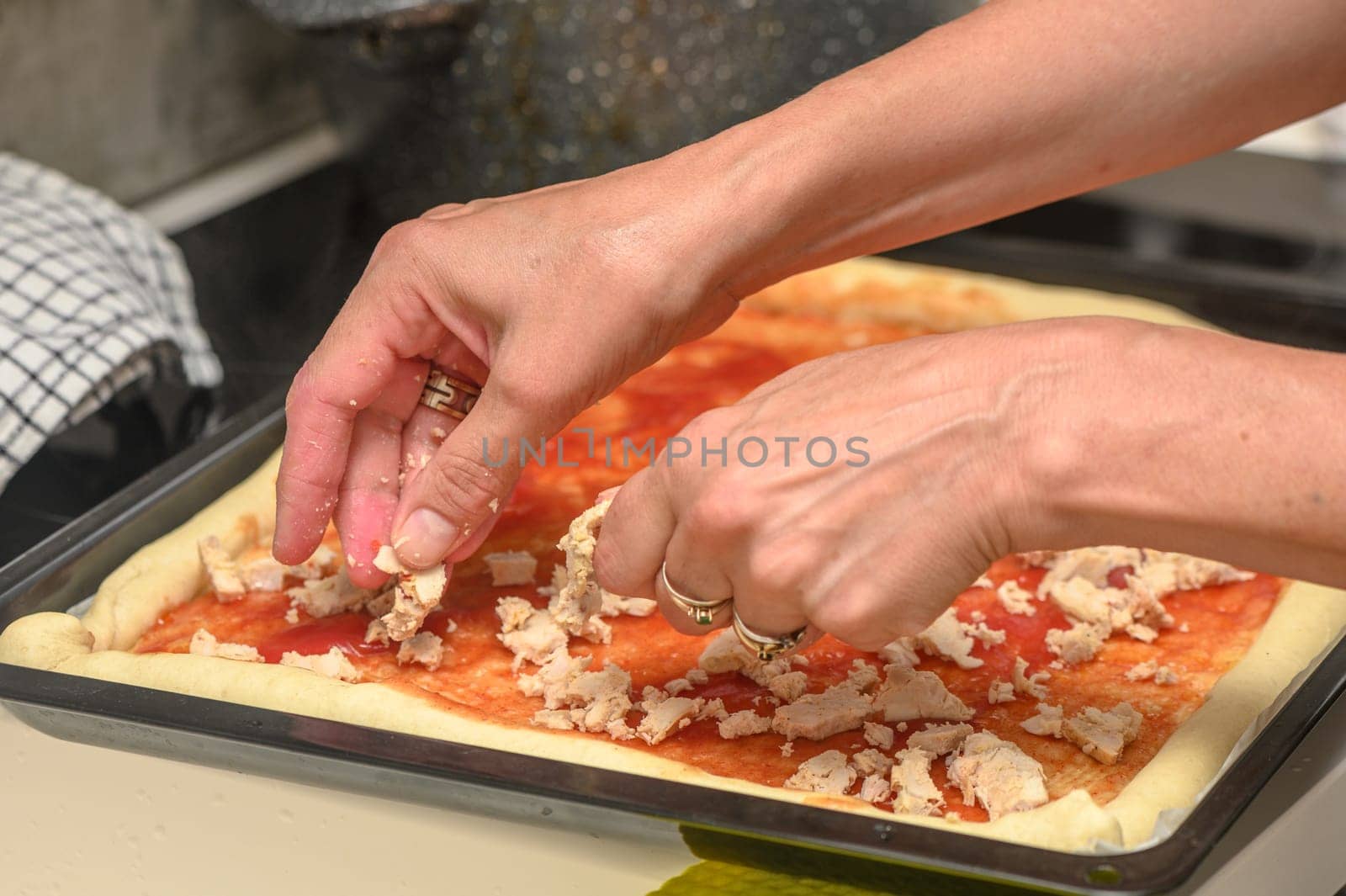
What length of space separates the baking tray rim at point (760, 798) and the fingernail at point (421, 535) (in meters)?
0.21

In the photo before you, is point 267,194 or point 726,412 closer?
point 726,412

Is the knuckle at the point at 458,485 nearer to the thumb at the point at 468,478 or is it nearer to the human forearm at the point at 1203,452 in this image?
the thumb at the point at 468,478

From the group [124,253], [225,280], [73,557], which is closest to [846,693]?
[73,557]

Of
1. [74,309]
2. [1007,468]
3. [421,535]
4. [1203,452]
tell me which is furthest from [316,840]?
[74,309]

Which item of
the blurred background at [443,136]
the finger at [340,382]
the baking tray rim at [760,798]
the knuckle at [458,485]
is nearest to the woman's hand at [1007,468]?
the baking tray rim at [760,798]

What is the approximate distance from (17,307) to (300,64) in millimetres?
1373

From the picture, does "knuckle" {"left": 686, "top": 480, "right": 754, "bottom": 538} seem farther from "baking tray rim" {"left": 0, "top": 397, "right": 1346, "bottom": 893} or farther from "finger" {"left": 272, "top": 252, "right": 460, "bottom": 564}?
"finger" {"left": 272, "top": 252, "right": 460, "bottom": 564}

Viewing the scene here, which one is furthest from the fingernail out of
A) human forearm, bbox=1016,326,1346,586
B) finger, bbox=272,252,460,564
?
human forearm, bbox=1016,326,1346,586

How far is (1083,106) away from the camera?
1354 mm

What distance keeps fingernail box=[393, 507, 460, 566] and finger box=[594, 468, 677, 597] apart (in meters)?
0.20

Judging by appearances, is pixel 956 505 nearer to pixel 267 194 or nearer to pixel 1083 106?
pixel 1083 106

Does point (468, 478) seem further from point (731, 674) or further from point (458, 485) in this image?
point (731, 674)

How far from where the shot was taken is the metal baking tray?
0.90 m

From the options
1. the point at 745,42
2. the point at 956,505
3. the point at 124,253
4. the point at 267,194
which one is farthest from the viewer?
the point at 267,194
